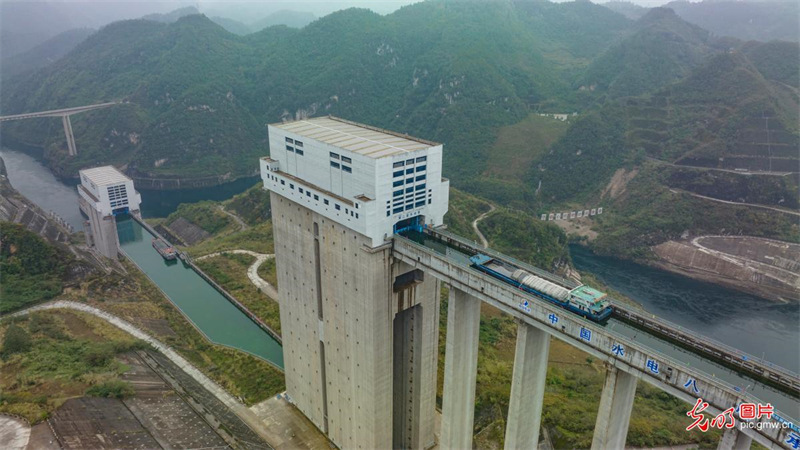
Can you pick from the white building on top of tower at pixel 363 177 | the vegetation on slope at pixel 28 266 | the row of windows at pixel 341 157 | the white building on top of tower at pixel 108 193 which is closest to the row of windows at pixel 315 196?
the white building on top of tower at pixel 363 177

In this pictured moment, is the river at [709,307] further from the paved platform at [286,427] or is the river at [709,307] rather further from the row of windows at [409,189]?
the row of windows at [409,189]

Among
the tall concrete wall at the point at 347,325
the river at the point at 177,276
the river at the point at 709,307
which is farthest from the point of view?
the river at the point at 709,307

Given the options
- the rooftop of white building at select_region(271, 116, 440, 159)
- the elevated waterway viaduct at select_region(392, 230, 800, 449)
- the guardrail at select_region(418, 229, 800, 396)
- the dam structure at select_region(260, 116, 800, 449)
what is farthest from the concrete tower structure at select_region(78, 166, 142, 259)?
the guardrail at select_region(418, 229, 800, 396)

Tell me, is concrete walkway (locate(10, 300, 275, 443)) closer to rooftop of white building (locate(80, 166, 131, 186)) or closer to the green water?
the green water

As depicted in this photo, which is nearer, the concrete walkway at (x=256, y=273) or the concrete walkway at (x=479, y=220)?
the concrete walkway at (x=256, y=273)

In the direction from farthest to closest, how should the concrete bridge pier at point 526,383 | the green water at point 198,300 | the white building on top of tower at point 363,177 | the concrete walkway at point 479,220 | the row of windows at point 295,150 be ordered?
the concrete walkway at point 479,220 → the green water at point 198,300 → the row of windows at point 295,150 → the white building on top of tower at point 363,177 → the concrete bridge pier at point 526,383

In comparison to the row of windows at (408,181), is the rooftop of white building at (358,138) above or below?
above

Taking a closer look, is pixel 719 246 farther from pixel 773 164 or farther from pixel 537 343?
pixel 537 343
